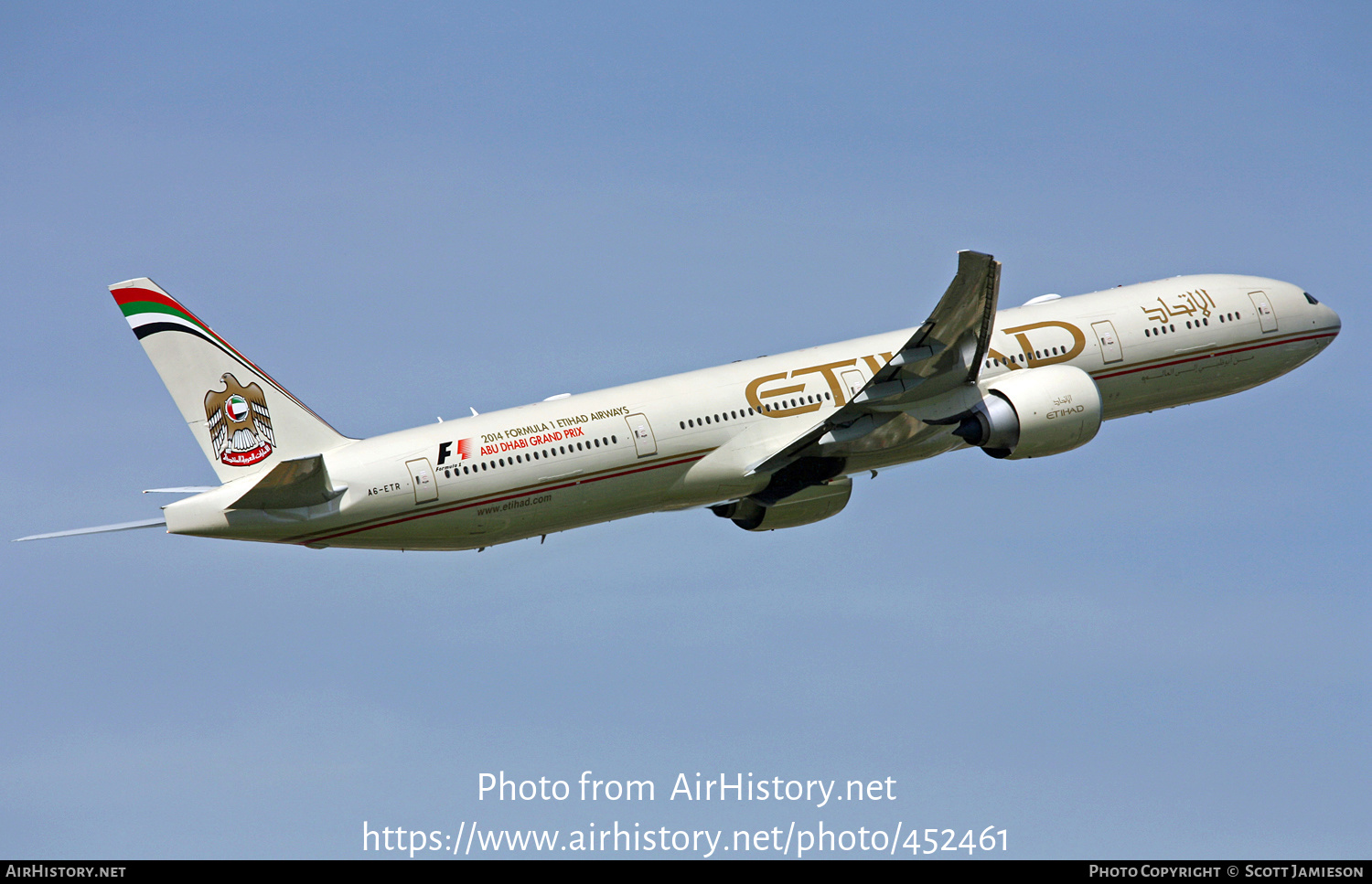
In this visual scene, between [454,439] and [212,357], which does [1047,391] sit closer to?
[454,439]

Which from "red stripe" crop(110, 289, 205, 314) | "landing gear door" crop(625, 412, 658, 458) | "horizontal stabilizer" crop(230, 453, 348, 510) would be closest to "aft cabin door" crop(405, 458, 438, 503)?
"horizontal stabilizer" crop(230, 453, 348, 510)

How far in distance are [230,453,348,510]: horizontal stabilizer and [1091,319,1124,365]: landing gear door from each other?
20358 mm

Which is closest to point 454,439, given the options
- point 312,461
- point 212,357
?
point 312,461

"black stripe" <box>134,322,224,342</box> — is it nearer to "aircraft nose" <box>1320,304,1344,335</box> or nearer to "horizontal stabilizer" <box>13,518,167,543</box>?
"horizontal stabilizer" <box>13,518,167,543</box>

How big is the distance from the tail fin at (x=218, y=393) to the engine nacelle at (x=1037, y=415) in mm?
16007

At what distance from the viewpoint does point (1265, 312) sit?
47.2 meters

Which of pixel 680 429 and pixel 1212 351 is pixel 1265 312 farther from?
pixel 680 429

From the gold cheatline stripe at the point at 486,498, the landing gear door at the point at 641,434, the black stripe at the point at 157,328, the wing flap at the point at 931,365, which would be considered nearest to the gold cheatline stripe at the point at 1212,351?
the wing flap at the point at 931,365

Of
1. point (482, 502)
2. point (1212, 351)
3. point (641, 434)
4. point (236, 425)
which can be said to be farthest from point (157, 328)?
point (1212, 351)

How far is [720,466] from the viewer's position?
41.2m

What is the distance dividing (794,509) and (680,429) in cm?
612

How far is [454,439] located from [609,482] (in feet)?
12.6
